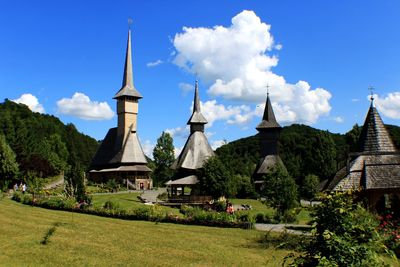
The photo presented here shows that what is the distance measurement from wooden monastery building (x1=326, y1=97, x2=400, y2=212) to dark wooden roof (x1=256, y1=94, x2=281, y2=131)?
36821mm

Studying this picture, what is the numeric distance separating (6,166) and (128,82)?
29906 millimetres

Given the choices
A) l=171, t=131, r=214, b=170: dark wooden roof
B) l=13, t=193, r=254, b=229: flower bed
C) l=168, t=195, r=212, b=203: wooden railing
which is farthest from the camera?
l=171, t=131, r=214, b=170: dark wooden roof

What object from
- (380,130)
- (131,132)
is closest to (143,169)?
(131,132)

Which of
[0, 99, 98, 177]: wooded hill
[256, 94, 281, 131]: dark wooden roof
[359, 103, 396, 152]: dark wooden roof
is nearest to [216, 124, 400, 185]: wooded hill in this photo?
[256, 94, 281, 131]: dark wooden roof

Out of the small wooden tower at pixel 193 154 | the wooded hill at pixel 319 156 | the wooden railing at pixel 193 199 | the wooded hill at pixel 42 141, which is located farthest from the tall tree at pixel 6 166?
the wooded hill at pixel 319 156

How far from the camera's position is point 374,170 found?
22672mm

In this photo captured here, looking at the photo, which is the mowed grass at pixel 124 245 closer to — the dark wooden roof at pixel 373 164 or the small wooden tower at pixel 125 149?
the dark wooden roof at pixel 373 164

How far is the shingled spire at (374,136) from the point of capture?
2416 cm

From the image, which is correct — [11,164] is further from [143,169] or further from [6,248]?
[6,248]

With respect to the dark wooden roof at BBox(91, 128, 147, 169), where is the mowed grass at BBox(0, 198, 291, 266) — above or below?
below

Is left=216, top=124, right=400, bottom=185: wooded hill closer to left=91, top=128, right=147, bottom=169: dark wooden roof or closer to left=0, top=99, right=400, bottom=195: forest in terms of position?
left=0, top=99, right=400, bottom=195: forest

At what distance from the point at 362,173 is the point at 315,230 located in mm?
18514

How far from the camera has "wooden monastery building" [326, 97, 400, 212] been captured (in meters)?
21.7

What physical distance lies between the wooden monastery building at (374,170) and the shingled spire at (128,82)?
154ft
